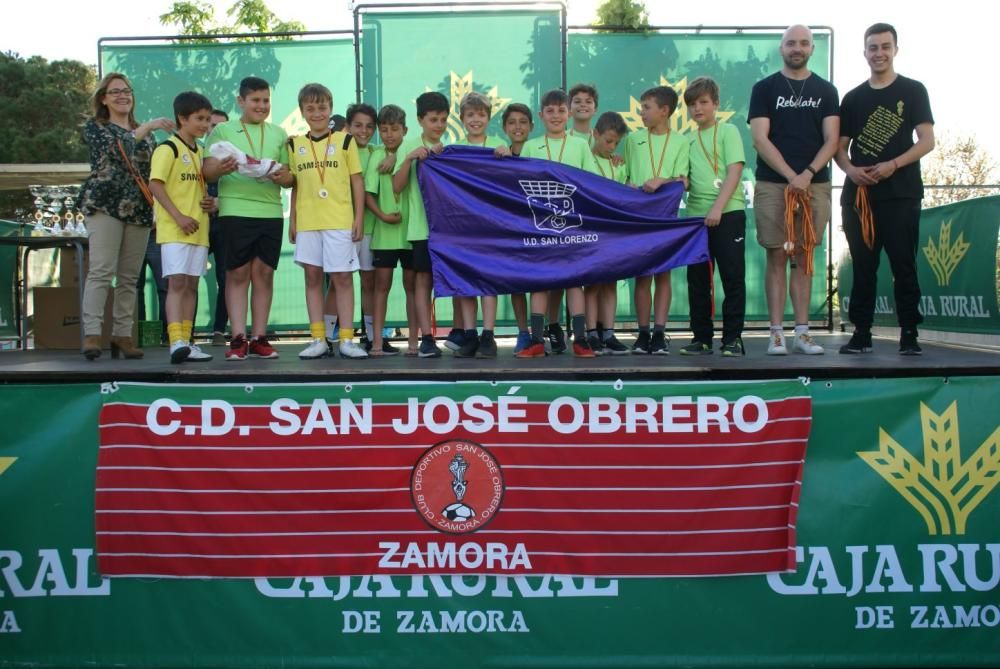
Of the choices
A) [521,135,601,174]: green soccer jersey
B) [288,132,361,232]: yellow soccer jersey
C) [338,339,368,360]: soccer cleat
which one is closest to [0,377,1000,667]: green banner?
[338,339,368,360]: soccer cleat

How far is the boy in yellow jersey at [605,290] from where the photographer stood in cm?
557

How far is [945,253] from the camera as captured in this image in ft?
23.3

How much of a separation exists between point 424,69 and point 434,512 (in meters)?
5.17

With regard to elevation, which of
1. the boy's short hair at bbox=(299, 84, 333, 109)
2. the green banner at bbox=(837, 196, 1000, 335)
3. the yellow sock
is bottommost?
the yellow sock

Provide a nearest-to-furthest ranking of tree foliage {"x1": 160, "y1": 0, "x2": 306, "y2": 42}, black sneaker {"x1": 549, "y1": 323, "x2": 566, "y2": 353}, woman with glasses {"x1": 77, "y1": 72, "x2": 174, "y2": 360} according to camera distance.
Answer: woman with glasses {"x1": 77, "y1": 72, "x2": 174, "y2": 360} < black sneaker {"x1": 549, "y1": 323, "x2": 566, "y2": 353} < tree foliage {"x1": 160, "y1": 0, "x2": 306, "y2": 42}

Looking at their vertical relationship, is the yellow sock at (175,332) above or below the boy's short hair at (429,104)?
below

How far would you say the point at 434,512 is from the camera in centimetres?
393

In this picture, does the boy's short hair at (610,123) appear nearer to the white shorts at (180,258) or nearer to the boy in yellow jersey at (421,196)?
the boy in yellow jersey at (421,196)

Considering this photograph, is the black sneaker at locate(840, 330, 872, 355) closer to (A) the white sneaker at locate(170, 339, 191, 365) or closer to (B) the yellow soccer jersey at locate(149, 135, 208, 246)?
(A) the white sneaker at locate(170, 339, 191, 365)

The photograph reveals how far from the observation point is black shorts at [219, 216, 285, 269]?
5.20 meters

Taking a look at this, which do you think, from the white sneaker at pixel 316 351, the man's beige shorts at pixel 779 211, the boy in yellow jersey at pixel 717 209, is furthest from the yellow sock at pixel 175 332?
the man's beige shorts at pixel 779 211

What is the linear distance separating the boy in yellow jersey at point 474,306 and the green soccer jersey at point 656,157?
3.04 feet

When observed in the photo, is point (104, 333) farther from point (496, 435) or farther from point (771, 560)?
point (771, 560)

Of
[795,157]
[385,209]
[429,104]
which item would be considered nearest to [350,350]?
[385,209]
